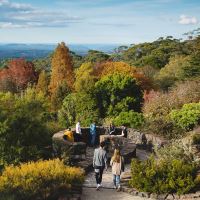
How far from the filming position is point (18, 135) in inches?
708

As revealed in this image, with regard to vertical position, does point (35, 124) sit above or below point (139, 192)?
above

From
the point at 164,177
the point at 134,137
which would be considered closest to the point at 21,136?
the point at 164,177

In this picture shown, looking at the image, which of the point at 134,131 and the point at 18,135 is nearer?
the point at 18,135

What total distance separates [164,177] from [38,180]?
3725 millimetres

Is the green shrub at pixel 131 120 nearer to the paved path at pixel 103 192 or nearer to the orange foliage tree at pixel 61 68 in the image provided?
the paved path at pixel 103 192

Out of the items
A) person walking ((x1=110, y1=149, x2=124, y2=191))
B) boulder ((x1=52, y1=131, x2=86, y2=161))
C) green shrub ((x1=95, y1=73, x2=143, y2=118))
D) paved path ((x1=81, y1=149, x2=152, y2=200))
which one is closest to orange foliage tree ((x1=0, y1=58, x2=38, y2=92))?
green shrub ((x1=95, y1=73, x2=143, y2=118))

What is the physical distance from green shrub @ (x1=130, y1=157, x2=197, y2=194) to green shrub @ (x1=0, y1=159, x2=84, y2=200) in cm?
172

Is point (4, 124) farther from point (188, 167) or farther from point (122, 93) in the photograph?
point (122, 93)

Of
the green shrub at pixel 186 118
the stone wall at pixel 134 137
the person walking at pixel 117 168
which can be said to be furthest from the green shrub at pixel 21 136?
the green shrub at pixel 186 118

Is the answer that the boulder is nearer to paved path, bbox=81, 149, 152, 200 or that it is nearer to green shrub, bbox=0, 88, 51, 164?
green shrub, bbox=0, 88, 51, 164

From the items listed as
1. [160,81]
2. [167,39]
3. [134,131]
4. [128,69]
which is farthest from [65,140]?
[167,39]

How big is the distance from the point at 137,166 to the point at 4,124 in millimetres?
5133

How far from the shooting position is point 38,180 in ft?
45.9

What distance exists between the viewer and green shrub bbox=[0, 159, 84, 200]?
523 inches
